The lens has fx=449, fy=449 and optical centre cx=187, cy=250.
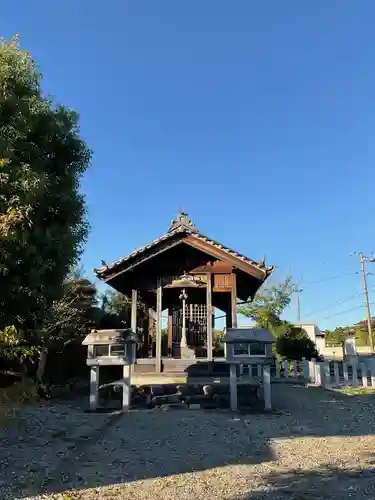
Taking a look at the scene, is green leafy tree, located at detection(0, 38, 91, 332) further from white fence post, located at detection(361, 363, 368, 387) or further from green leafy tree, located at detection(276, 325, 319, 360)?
green leafy tree, located at detection(276, 325, 319, 360)

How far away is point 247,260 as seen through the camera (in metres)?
14.1

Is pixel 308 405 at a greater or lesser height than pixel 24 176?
lesser

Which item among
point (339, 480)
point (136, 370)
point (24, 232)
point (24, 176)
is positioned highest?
point (24, 176)

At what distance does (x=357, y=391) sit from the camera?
1539 centimetres

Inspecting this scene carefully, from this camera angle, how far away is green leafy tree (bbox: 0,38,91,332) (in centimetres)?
663

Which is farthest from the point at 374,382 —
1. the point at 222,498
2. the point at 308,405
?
the point at 222,498

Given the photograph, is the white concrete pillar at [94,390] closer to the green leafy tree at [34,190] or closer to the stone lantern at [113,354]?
the stone lantern at [113,354]

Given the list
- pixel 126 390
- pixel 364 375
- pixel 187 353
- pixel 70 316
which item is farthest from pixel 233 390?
pixel 70 316

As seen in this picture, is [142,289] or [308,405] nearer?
[308,405]

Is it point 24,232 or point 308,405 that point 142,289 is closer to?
point 308,405

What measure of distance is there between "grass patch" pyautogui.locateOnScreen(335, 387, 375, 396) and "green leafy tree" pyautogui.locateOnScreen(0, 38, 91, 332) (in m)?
11.0

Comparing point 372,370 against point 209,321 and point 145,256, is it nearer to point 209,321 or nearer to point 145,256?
point 209,321

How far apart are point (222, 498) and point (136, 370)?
9.74 meters

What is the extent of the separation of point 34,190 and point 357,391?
13.2 meters
